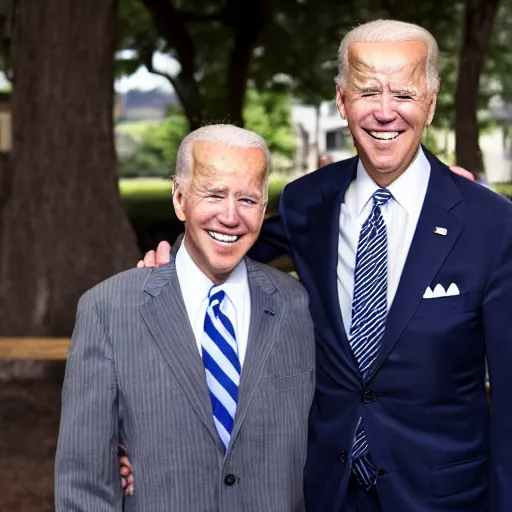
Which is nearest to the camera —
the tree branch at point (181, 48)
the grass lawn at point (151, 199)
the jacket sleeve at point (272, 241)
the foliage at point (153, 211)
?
the jacket sleeve at point (272, 241)

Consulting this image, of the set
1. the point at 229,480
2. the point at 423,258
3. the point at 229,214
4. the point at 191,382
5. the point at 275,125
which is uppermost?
the point at 229,214

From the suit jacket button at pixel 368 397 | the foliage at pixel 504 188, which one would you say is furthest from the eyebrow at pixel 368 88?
the foliage at pixel 504 188

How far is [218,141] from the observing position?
273 cm

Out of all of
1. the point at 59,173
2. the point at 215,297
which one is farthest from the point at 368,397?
the point at 59,173

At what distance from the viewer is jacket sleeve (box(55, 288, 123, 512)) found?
268 cm

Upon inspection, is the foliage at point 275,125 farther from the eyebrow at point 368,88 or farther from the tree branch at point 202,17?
the eyebrow at point 368,88

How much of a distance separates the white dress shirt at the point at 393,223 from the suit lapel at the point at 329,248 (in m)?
0.04

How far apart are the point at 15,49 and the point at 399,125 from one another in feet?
21.9

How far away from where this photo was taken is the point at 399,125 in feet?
9.20

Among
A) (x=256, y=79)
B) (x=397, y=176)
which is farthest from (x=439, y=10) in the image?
(x=397, y=176)

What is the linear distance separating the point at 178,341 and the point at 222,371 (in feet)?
0.48

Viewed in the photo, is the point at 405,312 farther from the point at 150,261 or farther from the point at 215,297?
the point at 150,261

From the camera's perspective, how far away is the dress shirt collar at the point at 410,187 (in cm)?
291

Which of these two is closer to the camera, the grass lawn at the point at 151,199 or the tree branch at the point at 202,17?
the tree branch at the point at 202,17
